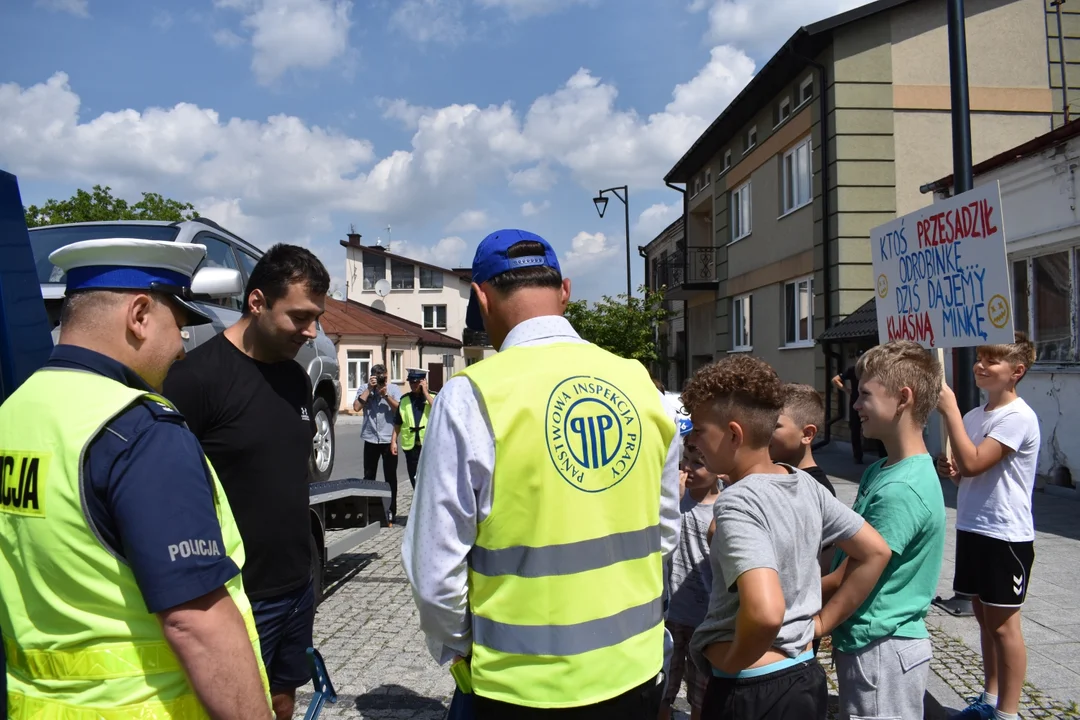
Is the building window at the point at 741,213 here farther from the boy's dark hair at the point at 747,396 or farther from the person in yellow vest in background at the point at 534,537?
the person in yellow vest in background at the point at 534,537

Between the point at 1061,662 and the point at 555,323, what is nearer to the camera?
the point at 555,323

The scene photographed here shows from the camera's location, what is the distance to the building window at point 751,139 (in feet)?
65.7

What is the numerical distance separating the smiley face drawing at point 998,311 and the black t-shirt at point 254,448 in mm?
3745

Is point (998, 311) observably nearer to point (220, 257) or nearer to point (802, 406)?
point (802, 406)

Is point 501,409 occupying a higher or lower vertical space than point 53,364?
lower

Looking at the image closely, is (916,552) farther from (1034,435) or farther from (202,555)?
(202,555)

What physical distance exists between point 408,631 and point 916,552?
377 centimetres

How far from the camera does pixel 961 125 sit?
5.66 m

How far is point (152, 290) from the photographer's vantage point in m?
1.80

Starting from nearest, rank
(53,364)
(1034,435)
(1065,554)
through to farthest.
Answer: (53,364) → (1034,435) → (1065,554)

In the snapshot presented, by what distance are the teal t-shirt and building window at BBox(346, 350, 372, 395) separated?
38.4 meters

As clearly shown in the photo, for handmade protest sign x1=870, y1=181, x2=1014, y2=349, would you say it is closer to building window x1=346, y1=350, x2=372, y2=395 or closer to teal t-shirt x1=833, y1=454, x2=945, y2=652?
teal t-shirt x1=833, y1=454, x2=945, y2=652

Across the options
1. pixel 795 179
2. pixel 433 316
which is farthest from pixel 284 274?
pixel 433 316

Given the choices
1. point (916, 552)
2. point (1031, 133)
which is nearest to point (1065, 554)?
point (916, 552)
